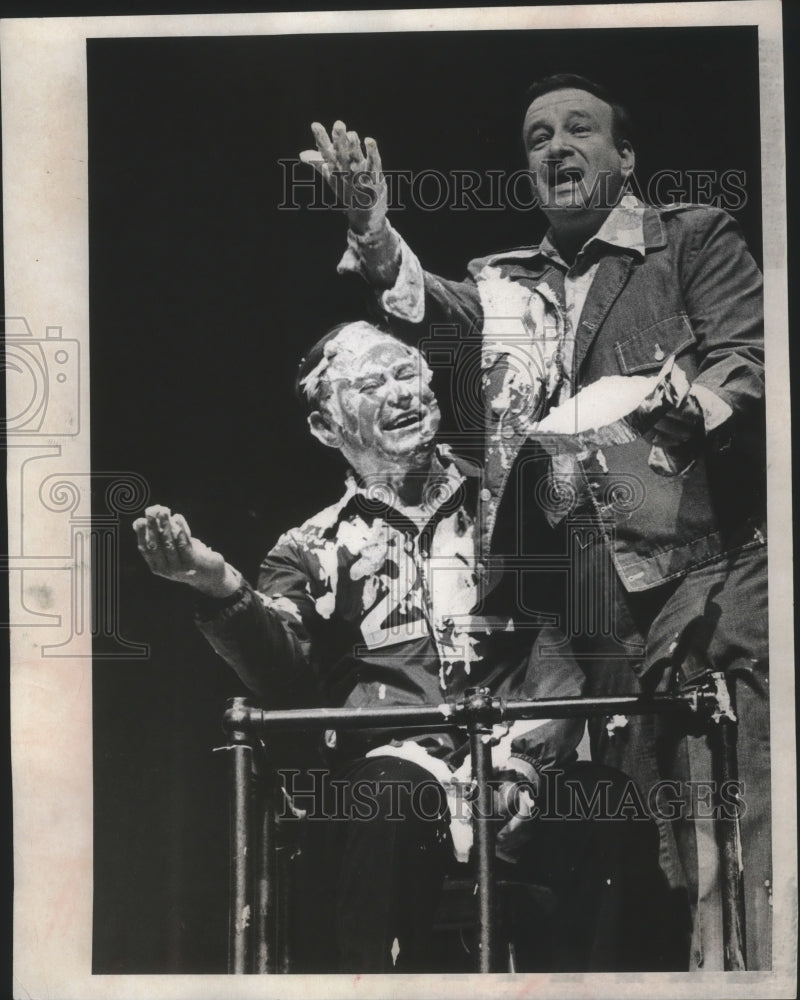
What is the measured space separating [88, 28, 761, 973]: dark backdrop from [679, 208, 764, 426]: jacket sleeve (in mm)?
62

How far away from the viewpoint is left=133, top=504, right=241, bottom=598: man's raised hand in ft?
6.27

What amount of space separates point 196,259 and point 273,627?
2.45ft

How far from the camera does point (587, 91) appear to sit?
2.00 meters

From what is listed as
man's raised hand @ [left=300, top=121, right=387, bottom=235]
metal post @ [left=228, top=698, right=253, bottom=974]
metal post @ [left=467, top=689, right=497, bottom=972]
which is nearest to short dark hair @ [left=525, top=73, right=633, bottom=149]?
man's raised hand @ [left=300, top=121, right=387, bottom=235]

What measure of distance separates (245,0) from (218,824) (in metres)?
1.64

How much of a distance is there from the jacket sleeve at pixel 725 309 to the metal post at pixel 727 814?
554mm

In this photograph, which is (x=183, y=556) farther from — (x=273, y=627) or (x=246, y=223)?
(x=246, y=223)

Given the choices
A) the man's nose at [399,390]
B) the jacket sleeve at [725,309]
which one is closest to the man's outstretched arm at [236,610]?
the man's nose at [399,390]

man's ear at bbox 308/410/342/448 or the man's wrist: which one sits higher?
man's ear at bbox 308/410/342/448

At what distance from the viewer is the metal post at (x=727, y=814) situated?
191 cm

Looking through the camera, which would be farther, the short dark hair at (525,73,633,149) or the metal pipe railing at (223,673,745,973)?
the short dark hair at (525,73,633,149)

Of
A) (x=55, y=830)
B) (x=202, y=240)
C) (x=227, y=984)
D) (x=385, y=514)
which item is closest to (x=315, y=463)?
(x=385, y=514)

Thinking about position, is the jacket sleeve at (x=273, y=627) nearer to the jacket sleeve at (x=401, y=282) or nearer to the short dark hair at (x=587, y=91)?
the jacket sleeve at (x=401, y=282)

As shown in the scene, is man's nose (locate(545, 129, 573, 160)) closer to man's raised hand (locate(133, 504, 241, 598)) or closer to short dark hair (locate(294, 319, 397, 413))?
short dark hair (locate(294, 319, 397, 413))
